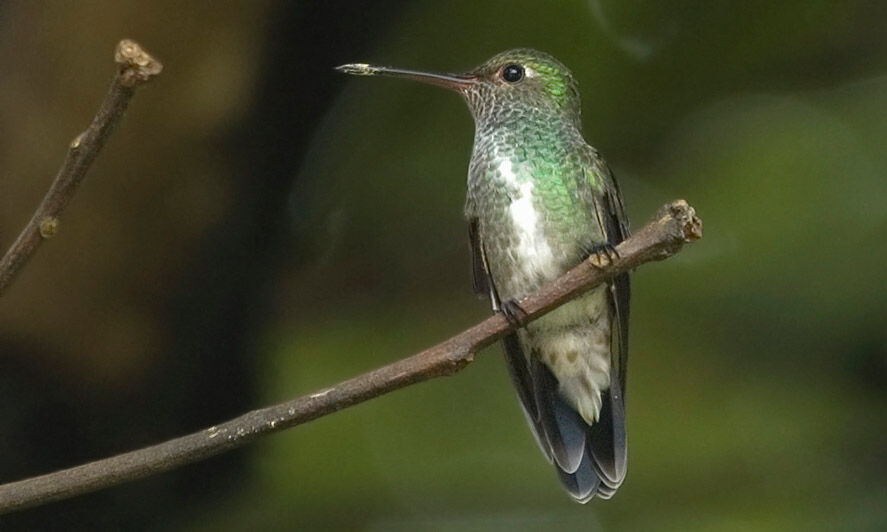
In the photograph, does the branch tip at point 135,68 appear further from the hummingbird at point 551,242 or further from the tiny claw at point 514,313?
the hummingbird at point 551,242

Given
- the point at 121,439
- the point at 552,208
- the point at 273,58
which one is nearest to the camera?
the point at 552,208

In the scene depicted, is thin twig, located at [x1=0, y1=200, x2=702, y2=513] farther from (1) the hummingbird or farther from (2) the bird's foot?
(1) the hummingbird

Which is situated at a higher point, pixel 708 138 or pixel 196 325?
pixel 708 138

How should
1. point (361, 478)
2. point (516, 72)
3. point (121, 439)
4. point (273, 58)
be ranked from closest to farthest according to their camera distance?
point (516, 72)
point (273, 58)
point (121, 439)
point (361, 478)

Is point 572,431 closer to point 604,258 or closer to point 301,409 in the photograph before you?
point 604,258

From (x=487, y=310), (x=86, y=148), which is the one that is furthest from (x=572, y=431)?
(x=86, y=148)

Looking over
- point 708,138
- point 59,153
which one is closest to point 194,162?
point 59,153

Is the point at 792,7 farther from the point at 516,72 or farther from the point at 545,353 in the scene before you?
the point at 545,353
